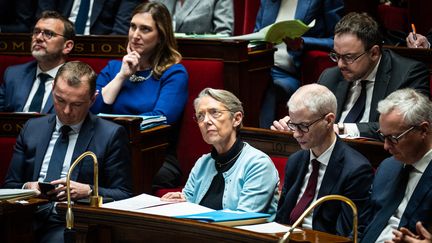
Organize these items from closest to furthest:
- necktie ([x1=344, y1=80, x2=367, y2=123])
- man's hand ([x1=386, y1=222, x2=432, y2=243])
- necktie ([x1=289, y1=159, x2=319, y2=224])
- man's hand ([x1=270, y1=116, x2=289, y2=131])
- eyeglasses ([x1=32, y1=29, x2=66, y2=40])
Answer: man's hand ([x1=386, y1=222, x2=432, y2=243]) < necktie ([x1=289, y1=159, x2=319, y2=224]) < man's hand ([x1=270, y1=116, x2=289, y2=131]) < necktie ([x1=344, y1=80, x2=367, y2=123]) < eyeglasses ([x1=32, y1=29, x2=66, y2=40])

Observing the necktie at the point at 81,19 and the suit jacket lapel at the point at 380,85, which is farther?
the necktie at the point at 81,19

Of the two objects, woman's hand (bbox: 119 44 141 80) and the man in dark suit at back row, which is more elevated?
woman's hand (bbox: 119 44 141 80)

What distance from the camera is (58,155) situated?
4129 millimetres

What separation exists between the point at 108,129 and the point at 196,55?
1149 mm

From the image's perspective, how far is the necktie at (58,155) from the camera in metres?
4.10

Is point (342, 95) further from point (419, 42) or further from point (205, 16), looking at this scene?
point (205, 16)

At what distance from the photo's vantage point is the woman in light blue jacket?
368cm

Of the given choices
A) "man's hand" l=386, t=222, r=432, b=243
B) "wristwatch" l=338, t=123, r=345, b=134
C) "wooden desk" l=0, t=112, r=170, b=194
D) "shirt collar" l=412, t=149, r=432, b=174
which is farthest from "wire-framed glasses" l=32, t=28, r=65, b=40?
"man's hand" l=386, t=222, r=432, b=243

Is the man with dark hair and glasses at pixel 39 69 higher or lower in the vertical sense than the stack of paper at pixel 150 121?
higher

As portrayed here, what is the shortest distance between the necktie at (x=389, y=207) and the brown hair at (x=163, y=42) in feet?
6.10

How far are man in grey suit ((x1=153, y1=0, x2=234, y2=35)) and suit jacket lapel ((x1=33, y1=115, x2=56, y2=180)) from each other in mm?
1746

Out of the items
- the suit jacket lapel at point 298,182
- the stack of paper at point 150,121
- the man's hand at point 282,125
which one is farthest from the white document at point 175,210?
the stack of paper at point 150,121

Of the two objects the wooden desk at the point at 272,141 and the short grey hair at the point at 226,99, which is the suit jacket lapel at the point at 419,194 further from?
the short grey hair at the point at 226,99

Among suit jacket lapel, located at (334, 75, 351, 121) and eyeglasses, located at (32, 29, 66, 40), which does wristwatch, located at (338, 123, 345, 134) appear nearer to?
suit jacket lapel, located at (334, 75, 351, 121)
